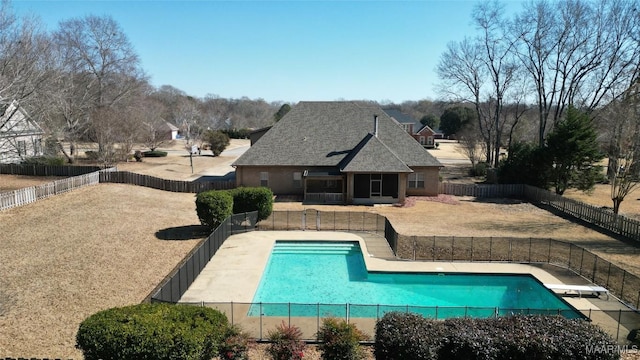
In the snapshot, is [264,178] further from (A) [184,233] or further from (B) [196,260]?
(B) [196,260]

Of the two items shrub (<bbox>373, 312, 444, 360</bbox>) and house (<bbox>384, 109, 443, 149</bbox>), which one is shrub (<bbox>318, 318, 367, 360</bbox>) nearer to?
shrub (<bbox>373, 312, 444, 360</bbox>)

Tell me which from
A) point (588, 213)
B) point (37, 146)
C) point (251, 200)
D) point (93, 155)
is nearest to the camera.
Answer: point (251, 200)

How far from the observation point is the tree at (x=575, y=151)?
3506 centimetres

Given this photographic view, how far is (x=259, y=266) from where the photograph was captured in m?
19.7

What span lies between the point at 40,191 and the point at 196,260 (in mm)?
16898

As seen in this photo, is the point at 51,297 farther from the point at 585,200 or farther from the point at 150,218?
the point at 585,200

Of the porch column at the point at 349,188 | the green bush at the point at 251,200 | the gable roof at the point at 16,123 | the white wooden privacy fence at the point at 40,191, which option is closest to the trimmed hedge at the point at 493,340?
the green bush at the point at 251,200

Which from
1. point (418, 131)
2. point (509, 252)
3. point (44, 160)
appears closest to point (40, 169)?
point (44, 160)

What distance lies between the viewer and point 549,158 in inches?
1433

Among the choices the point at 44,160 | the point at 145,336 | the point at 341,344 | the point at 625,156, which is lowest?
the point at 341,344

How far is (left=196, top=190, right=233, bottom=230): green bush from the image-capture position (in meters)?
23.3

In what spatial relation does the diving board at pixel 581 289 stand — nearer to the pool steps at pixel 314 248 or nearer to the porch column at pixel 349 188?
the pool steps at pixel 314 248

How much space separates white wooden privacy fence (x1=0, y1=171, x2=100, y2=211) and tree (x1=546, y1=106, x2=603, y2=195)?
125ft

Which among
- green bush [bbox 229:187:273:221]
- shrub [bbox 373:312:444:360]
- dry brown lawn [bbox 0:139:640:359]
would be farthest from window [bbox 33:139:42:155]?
shrub [bbox 373:312:444:360]
